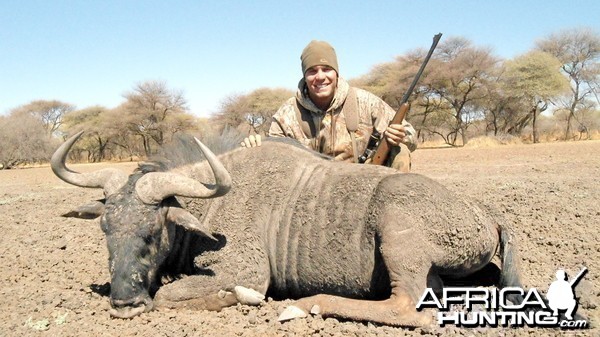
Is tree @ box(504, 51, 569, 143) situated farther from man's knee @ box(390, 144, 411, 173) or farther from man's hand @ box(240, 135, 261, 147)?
man's hand @ box(240, 135, 261, 147)

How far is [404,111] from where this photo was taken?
5.10 meters

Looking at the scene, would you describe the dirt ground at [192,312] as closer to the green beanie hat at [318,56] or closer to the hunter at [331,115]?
the hunter at [331,115]

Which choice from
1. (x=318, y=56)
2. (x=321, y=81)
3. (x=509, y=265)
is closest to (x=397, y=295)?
(x=509, y=265)

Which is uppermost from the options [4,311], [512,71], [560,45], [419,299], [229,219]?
[560,45]

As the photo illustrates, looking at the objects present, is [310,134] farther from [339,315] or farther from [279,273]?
[339,315]

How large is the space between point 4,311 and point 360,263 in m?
2.67

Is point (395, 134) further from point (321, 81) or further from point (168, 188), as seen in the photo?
point (168, 188)

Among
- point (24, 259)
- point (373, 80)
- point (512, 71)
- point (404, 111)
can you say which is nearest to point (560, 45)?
point (512, 71)

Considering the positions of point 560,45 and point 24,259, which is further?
point 560,45

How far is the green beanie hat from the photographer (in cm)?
511

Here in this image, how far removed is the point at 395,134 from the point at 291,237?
65.2 inches

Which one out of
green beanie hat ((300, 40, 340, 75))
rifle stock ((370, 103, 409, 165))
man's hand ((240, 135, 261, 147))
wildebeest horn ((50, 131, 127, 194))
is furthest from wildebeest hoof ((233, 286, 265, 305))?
green beanie hat ((300, 40, 340, 75))

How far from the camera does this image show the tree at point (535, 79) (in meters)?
31.1

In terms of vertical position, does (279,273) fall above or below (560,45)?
below
